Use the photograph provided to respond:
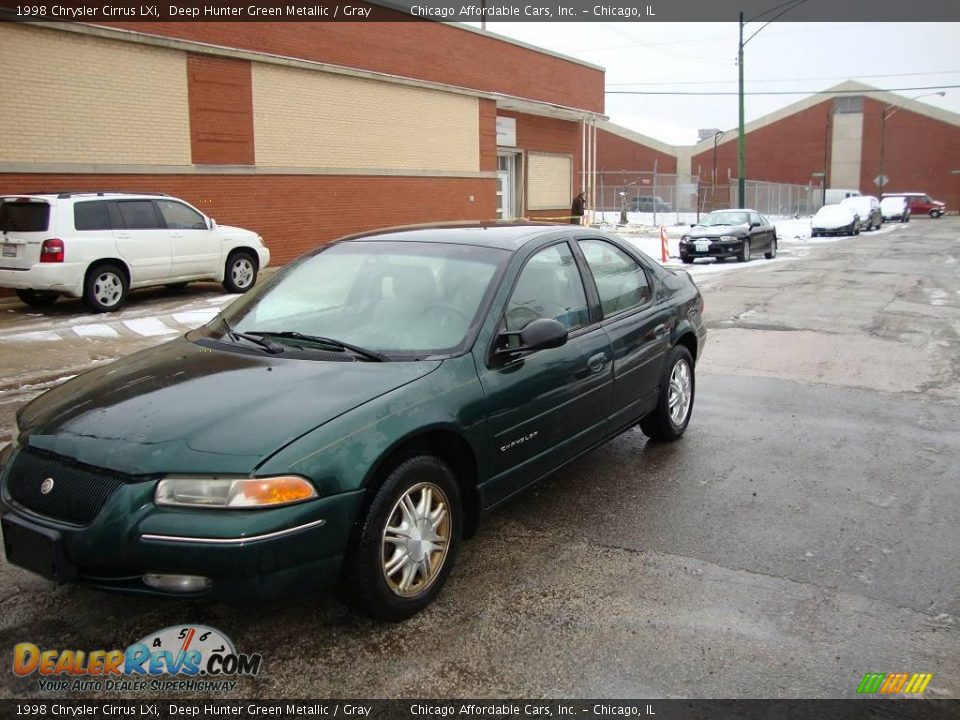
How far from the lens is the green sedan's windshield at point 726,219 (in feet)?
74.0

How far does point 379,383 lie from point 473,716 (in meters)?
1.34

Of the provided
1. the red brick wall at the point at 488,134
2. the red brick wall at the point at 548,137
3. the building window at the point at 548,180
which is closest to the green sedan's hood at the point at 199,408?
the red brick wall at the point at 488,134

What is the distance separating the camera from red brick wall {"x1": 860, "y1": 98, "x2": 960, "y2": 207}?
213ft

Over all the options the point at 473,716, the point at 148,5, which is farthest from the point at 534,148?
the point at 473,716

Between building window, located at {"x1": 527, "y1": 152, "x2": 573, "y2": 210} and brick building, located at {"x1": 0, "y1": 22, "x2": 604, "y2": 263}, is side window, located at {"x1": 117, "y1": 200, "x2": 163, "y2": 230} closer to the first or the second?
brick building, located at {"x1": 0, "y1": 22, "x2": 604, "y2": 263}

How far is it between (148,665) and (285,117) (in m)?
16.8

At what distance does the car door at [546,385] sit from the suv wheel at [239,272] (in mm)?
10618

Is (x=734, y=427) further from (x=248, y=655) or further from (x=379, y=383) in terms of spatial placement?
(x=248, y=655)

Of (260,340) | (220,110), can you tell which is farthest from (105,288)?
(260,340)

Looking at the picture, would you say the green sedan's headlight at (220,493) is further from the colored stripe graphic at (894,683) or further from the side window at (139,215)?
the side window at (139,215)

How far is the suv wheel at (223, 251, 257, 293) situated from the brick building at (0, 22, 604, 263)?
283 centimetres

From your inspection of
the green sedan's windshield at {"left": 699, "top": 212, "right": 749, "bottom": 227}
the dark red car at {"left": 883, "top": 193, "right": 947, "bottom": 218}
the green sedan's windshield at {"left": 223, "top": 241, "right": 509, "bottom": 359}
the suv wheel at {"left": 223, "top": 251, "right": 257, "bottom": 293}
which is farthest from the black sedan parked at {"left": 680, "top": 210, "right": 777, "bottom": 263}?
the dark red car at {"left": 883, "top": 193, "right": 947, "bottom": 218}

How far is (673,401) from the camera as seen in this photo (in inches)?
232

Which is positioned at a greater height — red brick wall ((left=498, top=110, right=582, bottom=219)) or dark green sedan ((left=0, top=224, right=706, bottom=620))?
red brick wall ((left=498, top=110, right=582, bottom=219))
